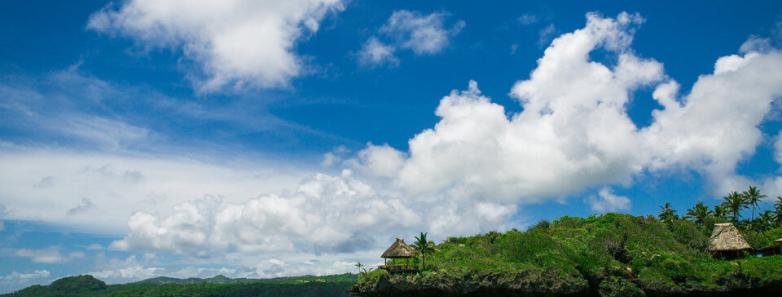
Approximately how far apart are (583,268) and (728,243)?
58.7 feet

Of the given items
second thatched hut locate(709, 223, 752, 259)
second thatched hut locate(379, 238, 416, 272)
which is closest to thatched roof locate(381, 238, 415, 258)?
second thatched hut locate(379, 238, 416, 272)

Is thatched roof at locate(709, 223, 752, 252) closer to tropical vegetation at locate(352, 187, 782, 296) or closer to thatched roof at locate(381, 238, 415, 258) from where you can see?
tropical vegetation at locate(352, 187, 782, 296)

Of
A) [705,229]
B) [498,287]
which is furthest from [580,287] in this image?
[705,229]

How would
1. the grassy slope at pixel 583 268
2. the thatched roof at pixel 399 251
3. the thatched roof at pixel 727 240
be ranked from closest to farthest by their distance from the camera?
1. the grassy slope at pixel 583 268
2. the thatched roof at pixel 399 251
3. the thatched roof at pixel 727 240

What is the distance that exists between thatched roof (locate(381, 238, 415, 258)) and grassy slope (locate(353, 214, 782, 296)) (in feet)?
7.06

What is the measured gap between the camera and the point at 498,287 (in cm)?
5494

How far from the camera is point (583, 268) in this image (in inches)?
2217

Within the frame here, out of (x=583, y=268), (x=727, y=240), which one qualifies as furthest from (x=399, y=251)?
(x=727, y=240)

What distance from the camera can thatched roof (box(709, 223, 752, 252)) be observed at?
5910cm

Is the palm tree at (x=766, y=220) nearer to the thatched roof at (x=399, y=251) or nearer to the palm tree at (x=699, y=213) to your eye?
the palm tree at (x=699, y=213)

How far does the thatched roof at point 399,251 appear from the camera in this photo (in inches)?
2259

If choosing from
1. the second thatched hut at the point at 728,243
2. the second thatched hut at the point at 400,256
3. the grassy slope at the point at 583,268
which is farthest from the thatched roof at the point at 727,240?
the second thatched hut at the point at 400,256

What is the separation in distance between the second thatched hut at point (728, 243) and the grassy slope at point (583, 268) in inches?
65.5

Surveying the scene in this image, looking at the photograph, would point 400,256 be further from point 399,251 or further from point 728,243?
point 728,243
